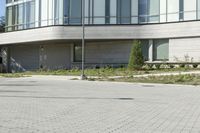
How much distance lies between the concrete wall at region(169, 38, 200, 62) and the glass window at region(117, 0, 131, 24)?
4.95m

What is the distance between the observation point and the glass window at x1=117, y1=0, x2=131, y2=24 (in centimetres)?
4475

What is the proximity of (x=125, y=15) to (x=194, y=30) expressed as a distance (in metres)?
7.40

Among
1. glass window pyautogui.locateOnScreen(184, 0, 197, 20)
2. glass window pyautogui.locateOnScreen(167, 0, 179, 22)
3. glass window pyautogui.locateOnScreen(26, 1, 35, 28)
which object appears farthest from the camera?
glass window pyautogui.locateOnScreen(26, 1, 35, 28)

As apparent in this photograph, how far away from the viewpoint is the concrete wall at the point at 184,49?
133 ft

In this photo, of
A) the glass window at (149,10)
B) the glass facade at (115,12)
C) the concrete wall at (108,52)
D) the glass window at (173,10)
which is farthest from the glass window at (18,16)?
the glass window at (173,10)

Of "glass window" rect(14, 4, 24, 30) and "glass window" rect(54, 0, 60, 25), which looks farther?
"glass window" rect(14, 4, 24, 30)

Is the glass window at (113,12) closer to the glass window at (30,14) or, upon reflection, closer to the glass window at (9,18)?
the glass window at (30,14)

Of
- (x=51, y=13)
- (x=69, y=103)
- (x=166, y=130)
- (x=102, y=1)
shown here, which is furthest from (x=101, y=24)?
(x=166, y=130)

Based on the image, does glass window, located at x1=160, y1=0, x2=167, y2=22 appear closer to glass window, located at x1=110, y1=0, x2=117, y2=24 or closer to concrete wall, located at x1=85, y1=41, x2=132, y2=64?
concrete wall, located at x1=85, y1=41, x2=132, y2=64

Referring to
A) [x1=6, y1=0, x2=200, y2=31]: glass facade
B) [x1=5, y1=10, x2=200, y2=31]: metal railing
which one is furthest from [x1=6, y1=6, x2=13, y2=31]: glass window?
[x1=5, y1=10, x2=200, y2=31]: metal railing

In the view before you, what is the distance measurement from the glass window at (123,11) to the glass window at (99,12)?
144cm

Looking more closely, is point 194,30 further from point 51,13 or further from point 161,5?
point 51,13

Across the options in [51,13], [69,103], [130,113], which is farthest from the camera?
[51,13]

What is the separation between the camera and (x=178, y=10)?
1656 inches
